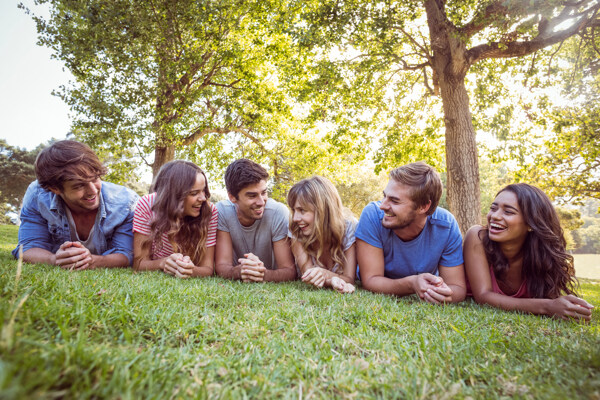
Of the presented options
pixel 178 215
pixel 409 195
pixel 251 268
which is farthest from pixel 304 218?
pixel 178 215

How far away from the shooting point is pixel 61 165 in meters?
3.91

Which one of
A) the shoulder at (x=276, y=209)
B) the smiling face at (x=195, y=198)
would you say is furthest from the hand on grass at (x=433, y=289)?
the smiling face at (x=195, y=198)

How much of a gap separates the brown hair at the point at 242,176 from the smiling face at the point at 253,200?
2.3 inches

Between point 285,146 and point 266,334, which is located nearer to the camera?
point 266,334

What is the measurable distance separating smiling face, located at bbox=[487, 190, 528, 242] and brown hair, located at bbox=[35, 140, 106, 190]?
511 cm

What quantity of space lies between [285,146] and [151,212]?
591 inches

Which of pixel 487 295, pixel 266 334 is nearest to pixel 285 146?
pixel 487 295

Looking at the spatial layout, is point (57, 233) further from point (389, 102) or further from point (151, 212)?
point (389, 102)

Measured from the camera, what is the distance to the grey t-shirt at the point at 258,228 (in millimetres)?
5016

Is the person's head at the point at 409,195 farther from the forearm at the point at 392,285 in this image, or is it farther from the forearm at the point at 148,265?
the forearm at the point at 148,265

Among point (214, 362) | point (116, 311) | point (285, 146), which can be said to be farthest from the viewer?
point (285, 146)

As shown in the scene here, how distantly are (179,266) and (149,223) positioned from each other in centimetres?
90

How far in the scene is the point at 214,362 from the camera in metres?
1.55

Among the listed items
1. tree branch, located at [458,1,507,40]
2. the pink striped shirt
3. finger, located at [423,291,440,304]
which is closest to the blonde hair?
the pink striped shirt
